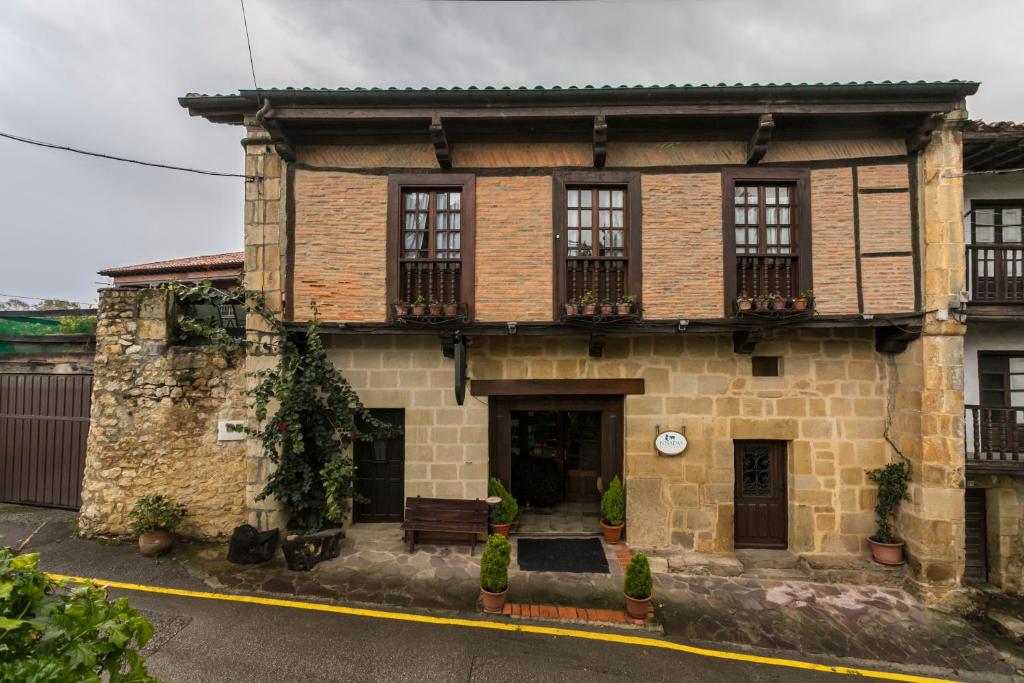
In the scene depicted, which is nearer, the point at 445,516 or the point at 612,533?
the point at 445,516

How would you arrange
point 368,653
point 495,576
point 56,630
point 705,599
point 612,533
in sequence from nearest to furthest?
point 56,630
point 368,653
point 495,576
point 705,599
point 612,533

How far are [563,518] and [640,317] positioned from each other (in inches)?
169

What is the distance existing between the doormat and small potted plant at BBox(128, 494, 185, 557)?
561 centimetres

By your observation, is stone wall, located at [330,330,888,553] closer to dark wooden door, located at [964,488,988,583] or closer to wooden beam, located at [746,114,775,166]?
dark wooden door, located at [964,488,988,583]

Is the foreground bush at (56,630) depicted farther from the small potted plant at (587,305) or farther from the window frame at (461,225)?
the small potted plant at (587,305)

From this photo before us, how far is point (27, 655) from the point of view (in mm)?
2021

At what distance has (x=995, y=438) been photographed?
6.70m

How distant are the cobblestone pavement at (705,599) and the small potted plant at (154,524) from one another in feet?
1.56

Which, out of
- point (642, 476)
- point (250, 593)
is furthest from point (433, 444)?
point (642, 476)

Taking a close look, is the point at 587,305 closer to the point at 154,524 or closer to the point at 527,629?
the point at 527,629

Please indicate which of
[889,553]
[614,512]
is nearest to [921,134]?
[889,553]

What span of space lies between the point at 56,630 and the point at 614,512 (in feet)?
22.1

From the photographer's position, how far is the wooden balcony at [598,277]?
6656 millimetres

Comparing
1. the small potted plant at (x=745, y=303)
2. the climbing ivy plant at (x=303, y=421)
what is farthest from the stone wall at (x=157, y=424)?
the small potted plant at (x=745, y=303)
